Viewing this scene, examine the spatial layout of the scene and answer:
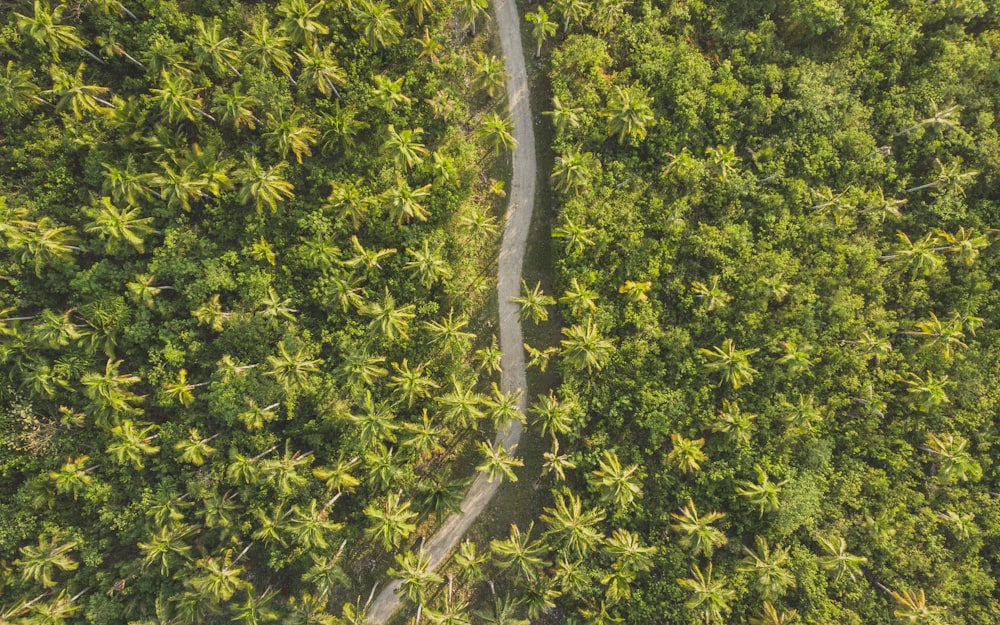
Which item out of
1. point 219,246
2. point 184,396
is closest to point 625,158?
point 219,246

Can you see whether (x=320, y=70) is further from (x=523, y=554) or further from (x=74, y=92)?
(x=523, y=554)

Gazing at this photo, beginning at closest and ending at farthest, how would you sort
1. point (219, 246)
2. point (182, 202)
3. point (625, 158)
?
point (182, 202) < point (219, 246) < point (625, 158)

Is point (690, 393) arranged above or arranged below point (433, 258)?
below

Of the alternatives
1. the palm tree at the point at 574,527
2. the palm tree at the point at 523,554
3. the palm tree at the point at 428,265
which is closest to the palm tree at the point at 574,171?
the palm tree at the point at 428,265

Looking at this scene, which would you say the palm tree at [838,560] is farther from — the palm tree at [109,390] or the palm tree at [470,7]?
the palm tree at [109,390]

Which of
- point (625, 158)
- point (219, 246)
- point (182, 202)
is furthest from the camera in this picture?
point (625, 158)

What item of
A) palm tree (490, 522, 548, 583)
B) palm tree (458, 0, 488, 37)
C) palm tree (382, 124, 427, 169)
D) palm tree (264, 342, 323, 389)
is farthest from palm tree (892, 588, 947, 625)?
palm tree (458, 0, 488, 37)

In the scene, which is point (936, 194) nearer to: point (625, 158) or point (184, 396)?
point (625, 158)
